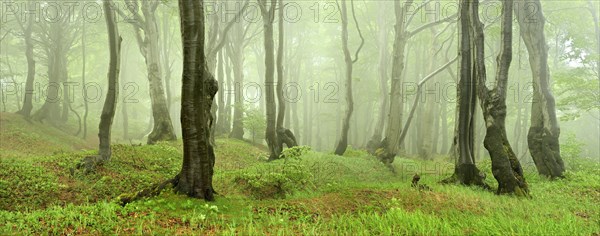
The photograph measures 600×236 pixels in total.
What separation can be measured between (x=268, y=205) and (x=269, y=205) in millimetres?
19

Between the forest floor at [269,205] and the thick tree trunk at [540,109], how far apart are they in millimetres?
623

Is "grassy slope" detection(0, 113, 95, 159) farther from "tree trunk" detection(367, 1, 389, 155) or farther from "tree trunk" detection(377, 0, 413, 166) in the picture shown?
"tree trunk" detection(367, 1, 389, 155)

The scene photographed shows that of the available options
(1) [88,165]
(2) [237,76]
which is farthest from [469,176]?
(2) [237,76]

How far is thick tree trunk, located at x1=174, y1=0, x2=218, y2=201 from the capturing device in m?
6.18

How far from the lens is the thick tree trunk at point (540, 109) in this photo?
11.7m

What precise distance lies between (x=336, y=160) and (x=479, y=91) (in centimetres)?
575

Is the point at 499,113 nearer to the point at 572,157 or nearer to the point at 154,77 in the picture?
the point at 572,157

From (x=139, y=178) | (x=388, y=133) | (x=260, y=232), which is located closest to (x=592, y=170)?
(x=388, y=133)

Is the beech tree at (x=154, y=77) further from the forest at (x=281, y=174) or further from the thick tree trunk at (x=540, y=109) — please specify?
the thick tree trunk at (x=540, y=109)

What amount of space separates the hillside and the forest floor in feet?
0.07

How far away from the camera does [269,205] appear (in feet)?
21.3

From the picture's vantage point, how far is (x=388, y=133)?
15773 millimetres

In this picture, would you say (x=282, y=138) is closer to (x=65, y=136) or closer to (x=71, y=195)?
(x=71, y=195)

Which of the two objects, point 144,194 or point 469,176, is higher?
point 144,194
